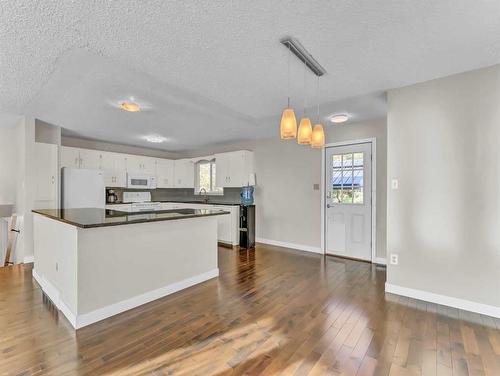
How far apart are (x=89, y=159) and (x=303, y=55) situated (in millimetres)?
5132

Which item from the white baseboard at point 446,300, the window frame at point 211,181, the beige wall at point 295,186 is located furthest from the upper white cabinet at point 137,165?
the white baseboard at point 446,300

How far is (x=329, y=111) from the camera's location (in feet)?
12.1

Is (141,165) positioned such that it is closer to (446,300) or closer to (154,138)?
(154,138)

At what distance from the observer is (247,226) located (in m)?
5.12

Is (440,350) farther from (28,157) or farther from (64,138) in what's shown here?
(64,138)

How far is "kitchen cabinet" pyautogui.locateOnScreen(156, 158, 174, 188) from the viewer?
21.7 feet

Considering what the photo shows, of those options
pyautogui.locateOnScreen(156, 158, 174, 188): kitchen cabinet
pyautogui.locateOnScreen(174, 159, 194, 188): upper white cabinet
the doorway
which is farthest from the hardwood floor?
pyautogui.locateOnScreen(174, 159, 194, 188): upper white cabinet

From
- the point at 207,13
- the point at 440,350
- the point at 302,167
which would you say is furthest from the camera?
the point at 302,167

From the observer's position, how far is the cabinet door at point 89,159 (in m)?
5.25

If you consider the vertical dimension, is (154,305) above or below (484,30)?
below

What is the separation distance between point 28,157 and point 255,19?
4.34 m

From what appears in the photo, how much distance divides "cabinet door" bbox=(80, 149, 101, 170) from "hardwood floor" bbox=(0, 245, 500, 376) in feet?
9.44

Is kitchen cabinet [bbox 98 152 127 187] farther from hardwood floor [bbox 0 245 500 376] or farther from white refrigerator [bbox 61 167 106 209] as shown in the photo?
hardwood floor [bbox 0 245 500 376]

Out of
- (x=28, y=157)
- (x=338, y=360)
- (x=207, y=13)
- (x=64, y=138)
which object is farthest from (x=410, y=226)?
(x=64, y=138)
